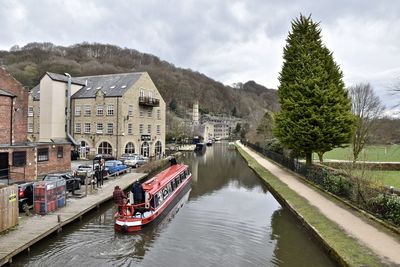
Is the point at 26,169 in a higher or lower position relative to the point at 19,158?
lower

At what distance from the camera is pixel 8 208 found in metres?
11.7

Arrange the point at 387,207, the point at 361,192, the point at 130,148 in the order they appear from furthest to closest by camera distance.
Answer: the point at 130,148
the point at 361,192
the point at 387,207

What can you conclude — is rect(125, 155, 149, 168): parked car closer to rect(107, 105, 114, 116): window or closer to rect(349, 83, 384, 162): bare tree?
rect(107, 105, 114, 116): window

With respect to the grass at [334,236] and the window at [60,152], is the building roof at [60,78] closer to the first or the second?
the window at [60,152]

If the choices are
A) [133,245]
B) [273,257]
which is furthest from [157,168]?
[273,257]

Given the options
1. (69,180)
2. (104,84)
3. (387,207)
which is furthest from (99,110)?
(387,207)

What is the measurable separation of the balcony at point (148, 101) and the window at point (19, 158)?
2068cm

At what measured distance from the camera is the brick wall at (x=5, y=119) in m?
20.8

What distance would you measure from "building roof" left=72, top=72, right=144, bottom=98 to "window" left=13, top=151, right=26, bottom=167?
18.3m

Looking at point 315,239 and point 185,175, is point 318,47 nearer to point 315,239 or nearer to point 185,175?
point 185,175

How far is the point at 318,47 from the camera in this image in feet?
88.7

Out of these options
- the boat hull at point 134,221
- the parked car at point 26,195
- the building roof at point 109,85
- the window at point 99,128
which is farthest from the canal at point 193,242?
the building roof at point 109,85

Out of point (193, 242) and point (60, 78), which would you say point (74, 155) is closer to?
point (60, 78)

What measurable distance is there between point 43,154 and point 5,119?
3727 mm
